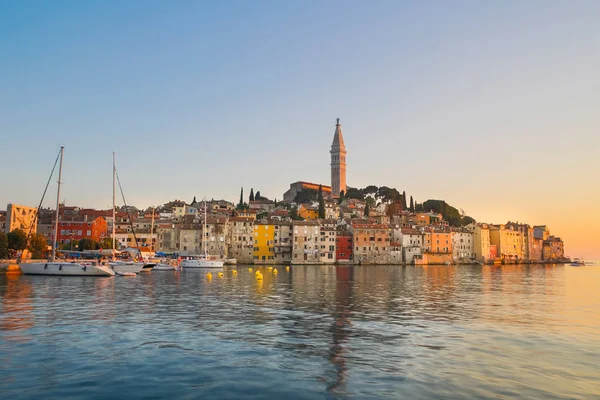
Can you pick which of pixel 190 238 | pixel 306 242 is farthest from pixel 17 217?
pixel 306 242

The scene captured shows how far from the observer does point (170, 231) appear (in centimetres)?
9250

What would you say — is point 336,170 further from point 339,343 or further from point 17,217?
point 339,343

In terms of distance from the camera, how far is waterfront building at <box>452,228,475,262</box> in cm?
11231

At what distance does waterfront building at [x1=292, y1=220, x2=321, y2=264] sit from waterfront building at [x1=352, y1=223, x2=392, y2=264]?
804cm

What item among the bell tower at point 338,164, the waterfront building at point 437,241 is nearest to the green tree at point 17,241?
the waterfront building at point 437,241

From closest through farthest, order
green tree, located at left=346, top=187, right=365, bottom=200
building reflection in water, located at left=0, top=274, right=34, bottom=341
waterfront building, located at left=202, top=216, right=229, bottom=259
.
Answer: building reflection in water, located at left=0, top=274, right=34, bottom=341 < waterfront building, located at left=202, top=216, right=229, bottom=259 < green tree, located at left=346, top=187, right=365, bottom=200

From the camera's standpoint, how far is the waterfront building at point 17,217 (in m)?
78.1

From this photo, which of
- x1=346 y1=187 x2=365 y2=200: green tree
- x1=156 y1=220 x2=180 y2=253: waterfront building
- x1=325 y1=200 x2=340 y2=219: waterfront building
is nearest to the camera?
x1=156 y1=220 x2=180 y2=253: waterfront building

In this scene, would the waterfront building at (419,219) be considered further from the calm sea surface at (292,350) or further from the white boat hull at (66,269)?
the calm sea surface at (292,350)

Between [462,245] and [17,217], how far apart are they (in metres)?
91.4

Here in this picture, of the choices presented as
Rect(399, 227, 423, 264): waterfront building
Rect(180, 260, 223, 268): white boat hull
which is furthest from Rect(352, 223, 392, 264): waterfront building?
Rect(180, 260, 223, 268): white boat hull

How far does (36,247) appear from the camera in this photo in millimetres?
59875

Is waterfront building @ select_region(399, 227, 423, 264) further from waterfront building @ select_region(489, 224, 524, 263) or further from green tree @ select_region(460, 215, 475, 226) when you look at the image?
green tree @ select_region(460, 215, 475, 226)

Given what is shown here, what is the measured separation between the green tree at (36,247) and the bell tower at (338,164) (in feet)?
382
